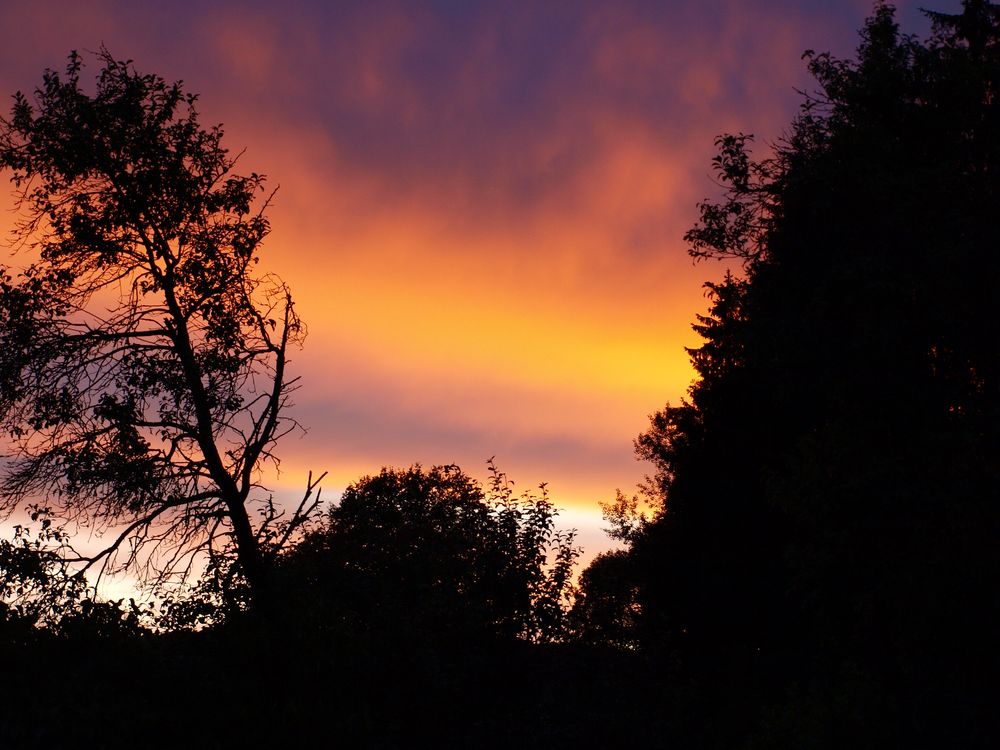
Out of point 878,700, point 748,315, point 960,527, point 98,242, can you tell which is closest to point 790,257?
point 748,315

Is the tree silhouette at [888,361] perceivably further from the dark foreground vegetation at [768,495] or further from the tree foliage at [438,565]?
the tree foliage at [438,565]

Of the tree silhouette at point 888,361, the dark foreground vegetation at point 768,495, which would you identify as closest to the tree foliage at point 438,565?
the dark foreground vegetation at point 768,495

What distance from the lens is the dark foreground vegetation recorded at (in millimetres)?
17516

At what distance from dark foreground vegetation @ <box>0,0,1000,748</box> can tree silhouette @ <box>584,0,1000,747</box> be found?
0.20 ft

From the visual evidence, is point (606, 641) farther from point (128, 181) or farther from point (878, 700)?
point (128, 181)

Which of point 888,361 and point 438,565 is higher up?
point 888,361

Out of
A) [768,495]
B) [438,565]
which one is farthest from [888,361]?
[438,565]

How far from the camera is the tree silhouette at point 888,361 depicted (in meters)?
19.2

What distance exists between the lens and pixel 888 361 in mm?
20297

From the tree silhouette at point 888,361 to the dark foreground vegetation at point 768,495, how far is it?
0.20 feet

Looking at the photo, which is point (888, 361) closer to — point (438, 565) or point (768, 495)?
point (768, 495)

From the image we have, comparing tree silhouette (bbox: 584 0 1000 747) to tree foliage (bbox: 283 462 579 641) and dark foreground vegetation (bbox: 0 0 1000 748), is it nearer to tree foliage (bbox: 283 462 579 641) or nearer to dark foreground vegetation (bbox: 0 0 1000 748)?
dark foreground vegetation (bbox: 0 0 1000 748)

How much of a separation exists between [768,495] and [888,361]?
4362 millimetres

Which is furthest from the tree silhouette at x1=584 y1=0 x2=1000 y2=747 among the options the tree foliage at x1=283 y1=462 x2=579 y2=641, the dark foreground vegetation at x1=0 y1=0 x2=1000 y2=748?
the tree foliage at x1=283 y1=462 x2=579 y2=641
